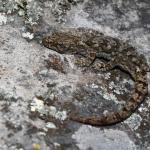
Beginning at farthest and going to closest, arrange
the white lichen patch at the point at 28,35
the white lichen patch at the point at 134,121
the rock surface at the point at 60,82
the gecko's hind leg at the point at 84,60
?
1. the white lichen patch at the point at 28,35
2. the gecko's hind leg at the point at 84,60
3. the white lichen patch at the point at 134,121
4. the rock surface at the point at 60,82

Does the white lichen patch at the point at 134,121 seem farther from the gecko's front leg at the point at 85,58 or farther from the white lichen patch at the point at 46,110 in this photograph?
the gecko's front leg at the point at 85,58

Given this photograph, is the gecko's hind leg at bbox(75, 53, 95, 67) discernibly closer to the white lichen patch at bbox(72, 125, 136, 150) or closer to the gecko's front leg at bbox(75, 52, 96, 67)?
the gecko's front leg at bbox(75, 52, 96, 67)

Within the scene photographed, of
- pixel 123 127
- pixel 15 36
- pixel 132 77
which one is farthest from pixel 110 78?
pixel 15 36

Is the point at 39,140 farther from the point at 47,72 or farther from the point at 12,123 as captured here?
the point at 47,72

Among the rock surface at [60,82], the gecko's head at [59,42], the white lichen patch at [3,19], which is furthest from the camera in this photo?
the white lichen patch at [3,19]

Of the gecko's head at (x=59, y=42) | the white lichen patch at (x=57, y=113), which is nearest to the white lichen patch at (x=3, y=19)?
the gecko's head at (x=59, y=42)

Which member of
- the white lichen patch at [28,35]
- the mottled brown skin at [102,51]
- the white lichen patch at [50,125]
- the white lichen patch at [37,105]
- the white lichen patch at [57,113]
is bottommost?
the white lichen patch at [50,125]

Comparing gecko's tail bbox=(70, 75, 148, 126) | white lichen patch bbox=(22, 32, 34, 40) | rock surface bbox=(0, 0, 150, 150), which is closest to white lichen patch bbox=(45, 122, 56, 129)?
rock surface bbox=(0, 0, 150, 150)
